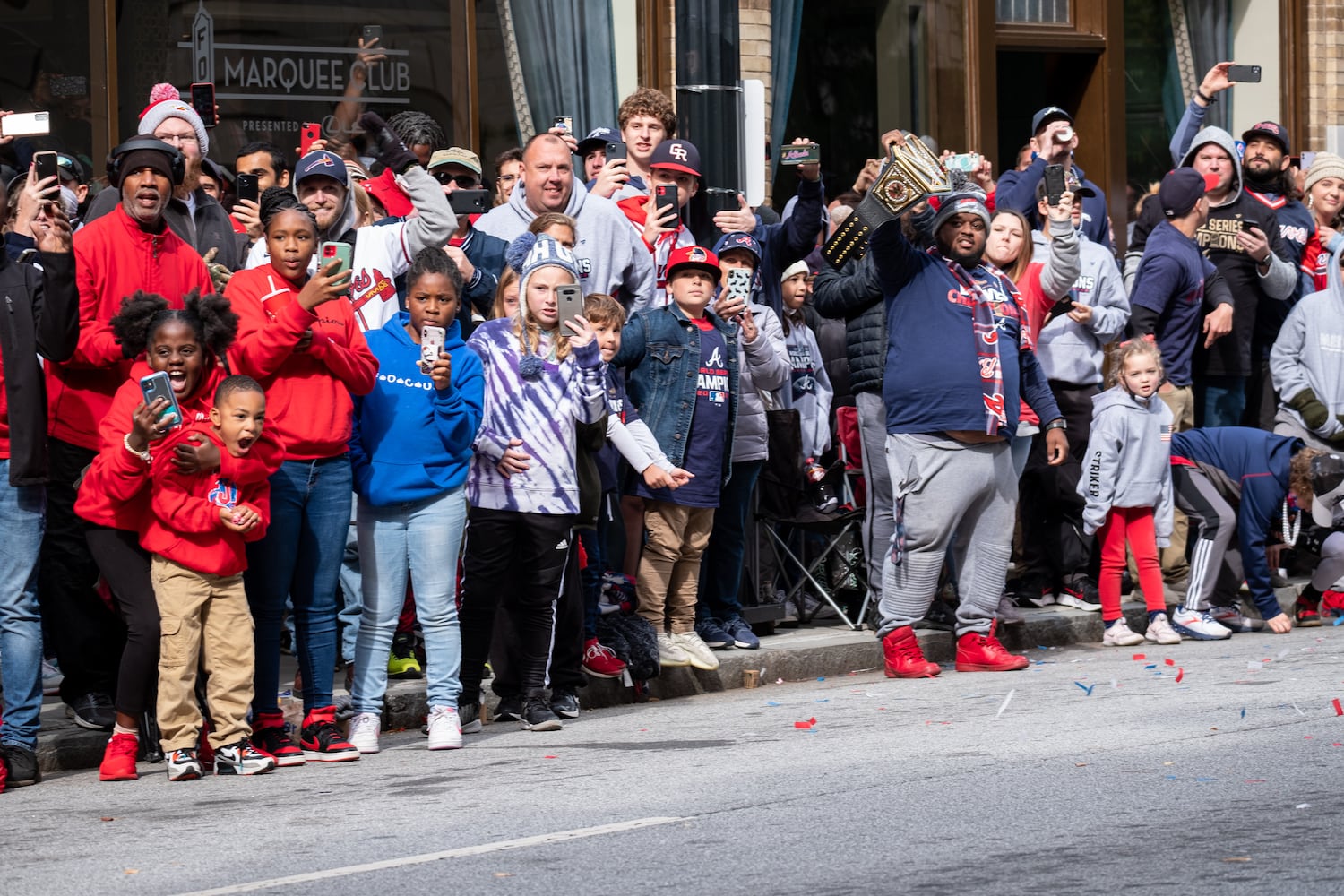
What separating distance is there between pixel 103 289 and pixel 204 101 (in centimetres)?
378

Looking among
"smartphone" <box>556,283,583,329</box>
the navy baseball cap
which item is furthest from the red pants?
"smartphone" <box>556,283,583,329</box>

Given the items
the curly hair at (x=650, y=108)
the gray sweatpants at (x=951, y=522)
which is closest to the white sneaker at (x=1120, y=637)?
the gray sweatpants at (x=951, y=522)

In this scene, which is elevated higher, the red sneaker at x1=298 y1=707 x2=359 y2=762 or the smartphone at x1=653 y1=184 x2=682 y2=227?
the smartphone at x1=653 y1=184 x2=682 y2=227

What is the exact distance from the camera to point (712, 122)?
1054 cm

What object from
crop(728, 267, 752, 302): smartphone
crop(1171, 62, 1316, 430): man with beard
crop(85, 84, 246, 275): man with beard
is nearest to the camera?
crop(85, 84, 246, 275): man with beard

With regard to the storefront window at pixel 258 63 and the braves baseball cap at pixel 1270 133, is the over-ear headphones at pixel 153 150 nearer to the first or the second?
the storefront window at pixel 258 63

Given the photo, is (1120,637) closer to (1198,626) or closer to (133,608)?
(1198,626)

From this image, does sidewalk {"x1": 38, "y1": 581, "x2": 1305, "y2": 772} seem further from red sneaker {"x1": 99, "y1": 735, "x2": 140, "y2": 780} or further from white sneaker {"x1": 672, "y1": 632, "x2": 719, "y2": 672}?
red sneaker {"x1": 99, "y1": 735, "x2": 140, "y2": 780}

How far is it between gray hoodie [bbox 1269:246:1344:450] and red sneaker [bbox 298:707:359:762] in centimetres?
722

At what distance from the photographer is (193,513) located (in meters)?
7.49

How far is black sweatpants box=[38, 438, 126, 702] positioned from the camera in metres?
8.03

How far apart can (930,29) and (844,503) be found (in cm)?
592

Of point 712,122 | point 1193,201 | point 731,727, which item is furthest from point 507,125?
point 731,727

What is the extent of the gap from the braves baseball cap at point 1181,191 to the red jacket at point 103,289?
673 cm
